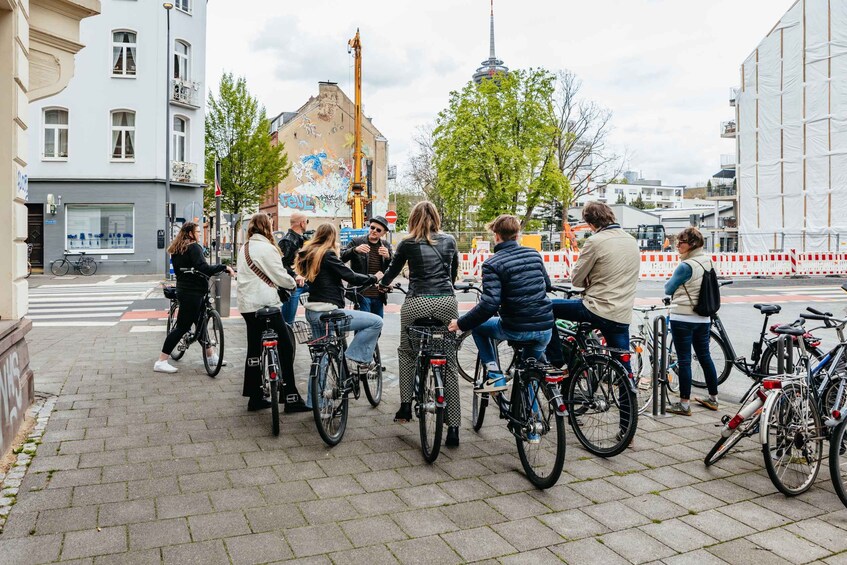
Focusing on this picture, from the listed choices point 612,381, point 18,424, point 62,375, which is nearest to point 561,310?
point 612,381

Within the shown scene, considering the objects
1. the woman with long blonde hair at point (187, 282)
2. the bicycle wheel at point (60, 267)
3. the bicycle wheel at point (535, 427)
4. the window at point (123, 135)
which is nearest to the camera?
the bicycle wheel at point (535, 427)

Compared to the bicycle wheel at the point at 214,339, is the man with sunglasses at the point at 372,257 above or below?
above

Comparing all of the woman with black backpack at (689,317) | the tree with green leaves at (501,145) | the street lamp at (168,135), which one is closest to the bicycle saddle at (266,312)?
the woman with black backpack at (689,317)

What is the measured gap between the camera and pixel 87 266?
3189 centimetres

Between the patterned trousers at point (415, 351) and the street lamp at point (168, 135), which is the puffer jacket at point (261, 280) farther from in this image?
the street lamp at point (168, 135)

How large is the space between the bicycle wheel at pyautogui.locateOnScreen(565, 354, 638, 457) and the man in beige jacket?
0.63m

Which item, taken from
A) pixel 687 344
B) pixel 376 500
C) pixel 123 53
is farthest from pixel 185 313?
pixel 123 53

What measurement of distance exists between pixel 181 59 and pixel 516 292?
33.9 m

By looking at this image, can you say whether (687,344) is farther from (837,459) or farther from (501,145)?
(501,145)

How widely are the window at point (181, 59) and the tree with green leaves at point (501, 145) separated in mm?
13627

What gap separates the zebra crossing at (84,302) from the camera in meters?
15.2

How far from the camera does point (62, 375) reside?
8.60 meters

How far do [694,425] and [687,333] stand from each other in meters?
0.89

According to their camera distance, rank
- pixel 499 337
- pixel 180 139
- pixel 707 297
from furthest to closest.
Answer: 1. pixel 180 139
2. pixel 707 297
3. pixel 499 337
